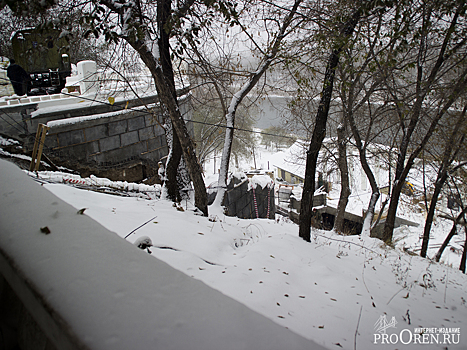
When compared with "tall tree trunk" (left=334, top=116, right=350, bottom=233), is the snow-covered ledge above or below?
above

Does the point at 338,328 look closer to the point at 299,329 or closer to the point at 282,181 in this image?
the point at 299,329

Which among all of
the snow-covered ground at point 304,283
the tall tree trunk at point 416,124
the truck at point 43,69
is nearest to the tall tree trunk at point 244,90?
the snow-covered ground at point 304,283

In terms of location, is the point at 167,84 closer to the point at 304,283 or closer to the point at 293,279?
the point at 293,279

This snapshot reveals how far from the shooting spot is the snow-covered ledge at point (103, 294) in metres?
0.76

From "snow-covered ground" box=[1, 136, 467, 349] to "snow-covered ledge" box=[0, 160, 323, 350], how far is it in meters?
1.35

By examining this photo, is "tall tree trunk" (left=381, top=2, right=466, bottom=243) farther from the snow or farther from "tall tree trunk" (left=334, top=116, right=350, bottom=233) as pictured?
the snow

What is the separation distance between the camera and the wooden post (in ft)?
25.7

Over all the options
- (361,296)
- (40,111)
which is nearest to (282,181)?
(40,111)

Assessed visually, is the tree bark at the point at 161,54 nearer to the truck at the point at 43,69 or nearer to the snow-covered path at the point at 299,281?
the snow-covered path at the point at 299,281

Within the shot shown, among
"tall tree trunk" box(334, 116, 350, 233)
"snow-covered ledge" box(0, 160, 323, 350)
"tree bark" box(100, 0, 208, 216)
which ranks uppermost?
"tree bark" box(100, 0, 208, 216)

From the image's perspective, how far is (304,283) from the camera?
3.48 metres

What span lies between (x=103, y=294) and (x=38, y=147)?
9.01 m

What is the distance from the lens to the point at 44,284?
80 centimetres

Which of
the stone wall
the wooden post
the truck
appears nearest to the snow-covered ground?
the stone wall
